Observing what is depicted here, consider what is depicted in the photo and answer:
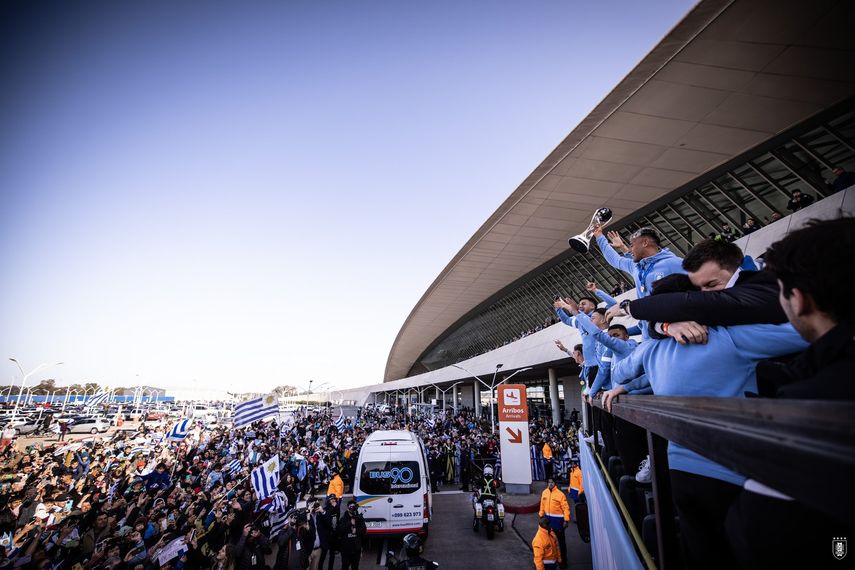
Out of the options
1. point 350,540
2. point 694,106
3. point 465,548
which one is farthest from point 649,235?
point 694,106

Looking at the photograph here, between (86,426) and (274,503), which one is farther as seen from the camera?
(86,426)

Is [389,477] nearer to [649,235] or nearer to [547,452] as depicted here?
[649,235]

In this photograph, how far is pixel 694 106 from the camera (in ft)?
44.6

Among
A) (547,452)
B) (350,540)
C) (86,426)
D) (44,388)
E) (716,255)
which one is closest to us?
(716,255)

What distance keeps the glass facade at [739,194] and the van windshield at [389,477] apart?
13.4m

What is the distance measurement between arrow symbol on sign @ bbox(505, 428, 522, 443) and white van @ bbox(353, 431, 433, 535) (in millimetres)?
4698

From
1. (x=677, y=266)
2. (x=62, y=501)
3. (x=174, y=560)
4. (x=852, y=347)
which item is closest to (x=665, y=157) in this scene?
(x=677, y=266)

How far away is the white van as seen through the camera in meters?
8.97

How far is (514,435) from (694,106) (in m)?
13.1

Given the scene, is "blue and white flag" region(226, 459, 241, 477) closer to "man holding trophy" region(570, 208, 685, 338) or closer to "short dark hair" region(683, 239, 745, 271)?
"man holding trophy" region(570, 208, 685, 338)

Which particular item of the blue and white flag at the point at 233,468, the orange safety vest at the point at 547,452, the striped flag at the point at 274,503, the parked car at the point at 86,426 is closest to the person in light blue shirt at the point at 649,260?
the striped flag at the point at 274,503

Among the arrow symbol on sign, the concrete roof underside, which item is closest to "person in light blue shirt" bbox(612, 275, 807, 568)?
the arrow symbol on sign

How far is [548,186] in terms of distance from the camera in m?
19.3

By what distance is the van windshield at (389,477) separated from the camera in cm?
914
